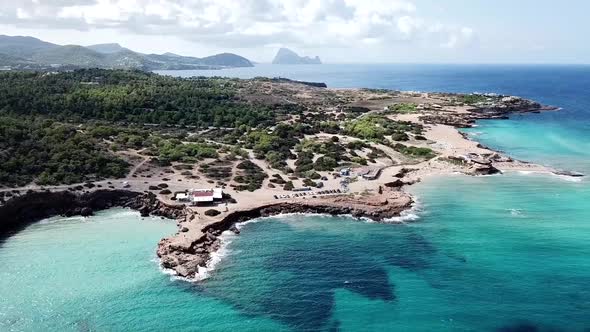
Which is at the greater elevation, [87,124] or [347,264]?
[87,124]

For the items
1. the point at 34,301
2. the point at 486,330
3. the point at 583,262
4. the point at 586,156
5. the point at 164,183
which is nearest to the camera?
the point at 486,330

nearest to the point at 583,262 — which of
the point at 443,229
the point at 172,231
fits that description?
the point at 443,229

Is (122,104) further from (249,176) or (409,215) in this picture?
(409,215)

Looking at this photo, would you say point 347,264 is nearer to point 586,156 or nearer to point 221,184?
point 221,184

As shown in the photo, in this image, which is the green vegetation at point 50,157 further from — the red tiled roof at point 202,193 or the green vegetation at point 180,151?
the red tiled roof at point 202,193

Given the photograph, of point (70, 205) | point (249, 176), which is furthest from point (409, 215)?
point (70, 205)

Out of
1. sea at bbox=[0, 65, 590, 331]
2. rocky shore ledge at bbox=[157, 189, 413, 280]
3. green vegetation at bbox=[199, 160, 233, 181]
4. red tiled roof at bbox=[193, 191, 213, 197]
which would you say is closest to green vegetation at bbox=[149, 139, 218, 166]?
green vegetation at bbox=[199, 160, 233, 181]

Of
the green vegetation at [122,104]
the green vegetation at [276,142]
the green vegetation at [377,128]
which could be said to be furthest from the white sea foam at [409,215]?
the green vegetation at [122,104]
